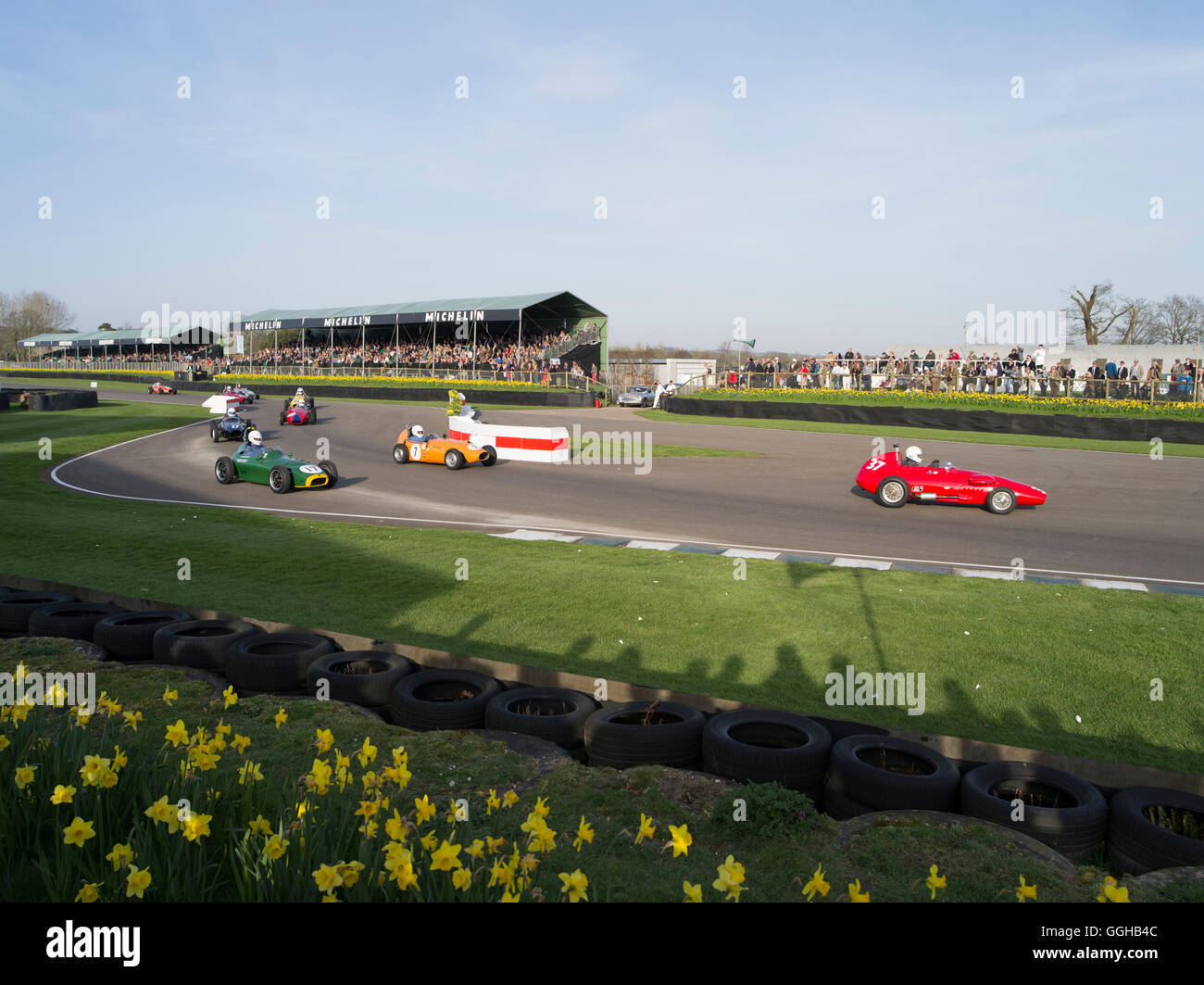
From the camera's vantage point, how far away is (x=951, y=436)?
1061 inches

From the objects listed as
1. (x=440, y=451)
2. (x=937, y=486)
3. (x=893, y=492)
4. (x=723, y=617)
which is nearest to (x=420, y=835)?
(x=723, y=617)

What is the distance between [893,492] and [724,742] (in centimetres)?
1154

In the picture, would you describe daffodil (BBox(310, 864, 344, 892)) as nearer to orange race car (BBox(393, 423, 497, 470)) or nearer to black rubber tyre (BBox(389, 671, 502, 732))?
black rubber tyre (BBox(389, 671, 502, 732))

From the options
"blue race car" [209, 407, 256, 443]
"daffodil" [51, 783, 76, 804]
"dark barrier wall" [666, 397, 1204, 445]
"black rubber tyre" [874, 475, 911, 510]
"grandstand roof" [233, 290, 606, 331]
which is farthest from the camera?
"grandstand roof" [233, 290, 606, 331]

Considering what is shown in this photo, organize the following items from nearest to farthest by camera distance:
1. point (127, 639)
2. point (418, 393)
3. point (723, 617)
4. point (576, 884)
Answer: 1. point (576, 884)
2. point (127, 639)
3. point (723, 617)
4. point (418, 393)

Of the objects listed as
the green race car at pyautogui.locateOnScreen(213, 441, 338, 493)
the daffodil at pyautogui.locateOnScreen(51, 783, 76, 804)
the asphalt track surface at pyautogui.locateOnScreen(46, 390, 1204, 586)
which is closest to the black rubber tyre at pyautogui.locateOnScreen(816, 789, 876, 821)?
the daffodil at pyautogui.locateOnScreen(51, 783, 76, 804)

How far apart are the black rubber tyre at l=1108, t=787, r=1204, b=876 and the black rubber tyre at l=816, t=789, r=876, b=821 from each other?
114cm

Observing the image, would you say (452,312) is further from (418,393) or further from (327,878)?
(327,878)

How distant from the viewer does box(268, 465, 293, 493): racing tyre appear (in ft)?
58.6

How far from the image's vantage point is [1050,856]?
3.82 metres
